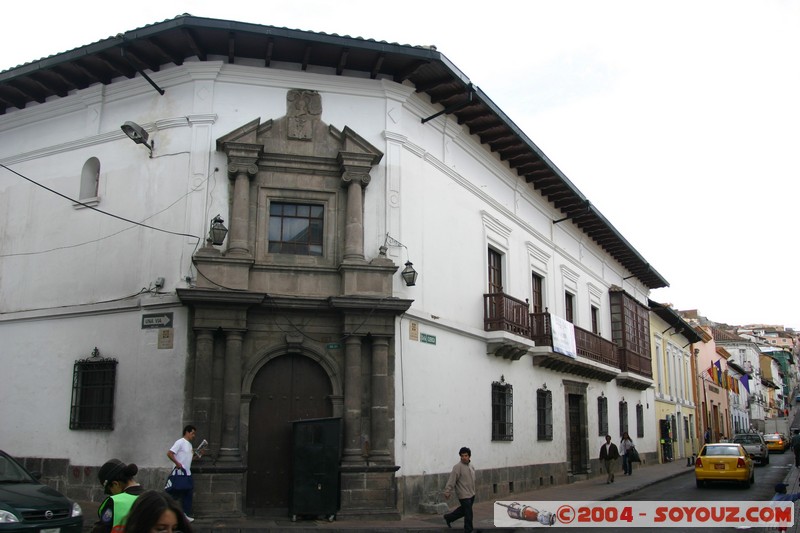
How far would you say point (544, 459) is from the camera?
2012cm

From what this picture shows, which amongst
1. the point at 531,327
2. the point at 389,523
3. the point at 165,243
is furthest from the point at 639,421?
the point at 165,243

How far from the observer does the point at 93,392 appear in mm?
13867

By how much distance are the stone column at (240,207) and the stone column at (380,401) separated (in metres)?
3.04

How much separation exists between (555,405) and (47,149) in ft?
49.2

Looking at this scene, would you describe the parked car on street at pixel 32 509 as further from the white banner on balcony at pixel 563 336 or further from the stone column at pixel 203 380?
the white banner on balcony at pixel 563 336

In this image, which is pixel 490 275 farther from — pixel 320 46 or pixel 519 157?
pixel 320 46

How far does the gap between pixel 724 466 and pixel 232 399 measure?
47.5 feet

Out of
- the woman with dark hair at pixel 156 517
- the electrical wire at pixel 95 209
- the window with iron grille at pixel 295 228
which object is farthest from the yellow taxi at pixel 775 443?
the woman with dark hair at pixel 156 517

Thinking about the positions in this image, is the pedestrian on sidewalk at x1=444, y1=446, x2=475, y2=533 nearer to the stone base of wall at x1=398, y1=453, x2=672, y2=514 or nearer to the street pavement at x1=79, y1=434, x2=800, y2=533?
the street pavement at x1=79, y1=434, x2=800, y2=533

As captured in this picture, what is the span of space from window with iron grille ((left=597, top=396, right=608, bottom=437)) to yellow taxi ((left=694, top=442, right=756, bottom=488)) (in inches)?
181

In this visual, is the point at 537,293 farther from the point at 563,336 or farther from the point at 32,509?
the point at 32,509

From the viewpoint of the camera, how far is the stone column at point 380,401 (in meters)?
13.2

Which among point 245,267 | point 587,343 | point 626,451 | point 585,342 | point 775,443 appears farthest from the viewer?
point 775,443

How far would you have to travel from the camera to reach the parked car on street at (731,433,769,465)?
31469 millimetres
